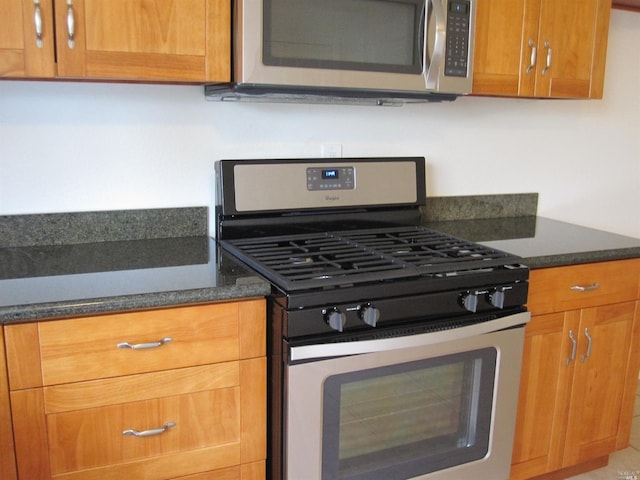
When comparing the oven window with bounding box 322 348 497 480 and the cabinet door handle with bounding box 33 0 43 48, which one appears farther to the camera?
the oven window with bounding box 322 348 497 480

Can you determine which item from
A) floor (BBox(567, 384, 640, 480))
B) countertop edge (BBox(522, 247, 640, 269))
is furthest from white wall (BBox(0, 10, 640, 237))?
floor (BBox(567, 384, 640, 480))

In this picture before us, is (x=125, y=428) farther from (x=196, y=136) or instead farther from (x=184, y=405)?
(x=196, y=136)

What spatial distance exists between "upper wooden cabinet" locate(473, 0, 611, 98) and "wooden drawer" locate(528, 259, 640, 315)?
0.62 m

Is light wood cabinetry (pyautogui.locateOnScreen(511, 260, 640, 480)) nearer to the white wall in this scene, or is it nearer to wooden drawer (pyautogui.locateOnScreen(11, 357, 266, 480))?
the white wall

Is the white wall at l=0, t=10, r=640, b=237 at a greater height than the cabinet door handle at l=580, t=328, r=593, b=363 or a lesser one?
greater

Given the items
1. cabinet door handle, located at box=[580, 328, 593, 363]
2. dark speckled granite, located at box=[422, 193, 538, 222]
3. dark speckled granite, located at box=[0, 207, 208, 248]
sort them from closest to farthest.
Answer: dark speckled granite, located at box=[0, 207, 208, 248] → cabinet door handle, located at box=[580, 328, 593, 363] → dark speckled granite, located at box=[422, 193, 538, 222]

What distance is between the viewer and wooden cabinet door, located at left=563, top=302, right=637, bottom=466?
2.05 m

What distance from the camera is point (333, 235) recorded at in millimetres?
2049

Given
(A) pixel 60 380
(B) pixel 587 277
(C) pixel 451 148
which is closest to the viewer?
(A) pixel 60 380

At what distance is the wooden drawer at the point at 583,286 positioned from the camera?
1.89 metres

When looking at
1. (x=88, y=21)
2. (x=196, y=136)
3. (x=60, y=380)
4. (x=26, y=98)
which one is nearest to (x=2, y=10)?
(x=88, y=21)

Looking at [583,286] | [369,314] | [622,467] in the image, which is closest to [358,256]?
[369,314]

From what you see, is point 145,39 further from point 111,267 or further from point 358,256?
point 358,256

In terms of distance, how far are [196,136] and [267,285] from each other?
704 millimetres
